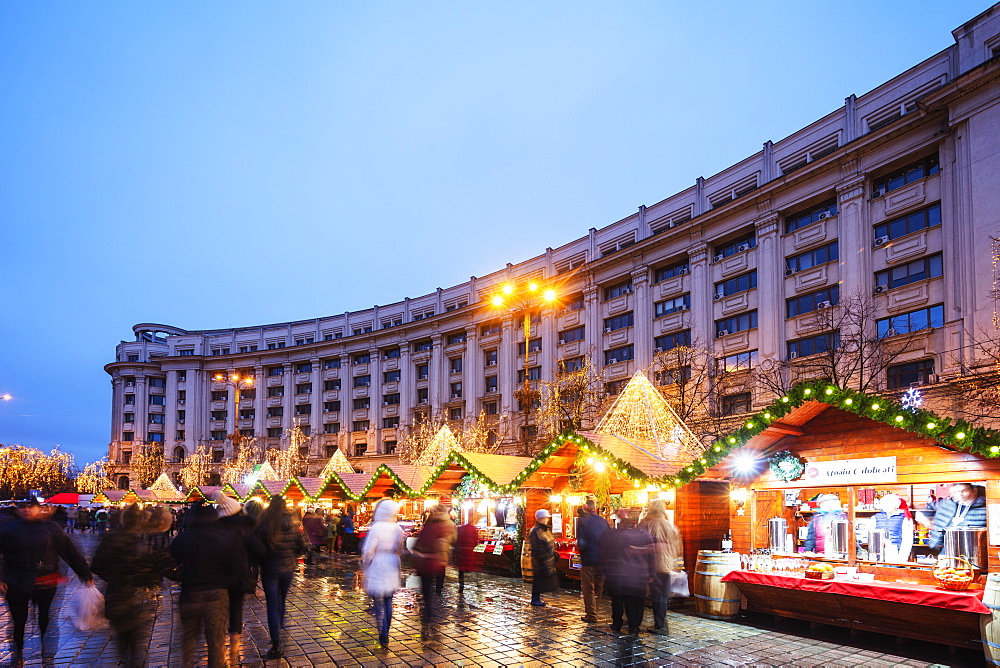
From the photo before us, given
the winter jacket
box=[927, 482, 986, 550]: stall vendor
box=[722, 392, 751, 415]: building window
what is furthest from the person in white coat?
box=[722, 392, 751, 415]: building window

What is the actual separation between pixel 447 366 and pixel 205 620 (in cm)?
5033

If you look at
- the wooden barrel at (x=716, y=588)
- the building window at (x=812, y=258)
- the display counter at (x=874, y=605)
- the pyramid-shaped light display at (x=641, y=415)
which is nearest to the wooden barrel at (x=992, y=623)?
the display counter at (x=874, y=605)

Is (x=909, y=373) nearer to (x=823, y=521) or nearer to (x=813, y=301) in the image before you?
(x=813, y=301)

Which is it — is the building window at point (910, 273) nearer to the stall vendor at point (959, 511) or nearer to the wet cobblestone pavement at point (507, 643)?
the stall vendor at point (959, 511)

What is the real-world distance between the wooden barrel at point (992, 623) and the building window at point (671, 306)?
3098 centimetres

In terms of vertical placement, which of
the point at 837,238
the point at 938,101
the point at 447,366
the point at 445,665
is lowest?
the point at 445,665

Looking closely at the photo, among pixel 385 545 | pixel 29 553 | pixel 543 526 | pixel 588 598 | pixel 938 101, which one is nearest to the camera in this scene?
pixel 29 553

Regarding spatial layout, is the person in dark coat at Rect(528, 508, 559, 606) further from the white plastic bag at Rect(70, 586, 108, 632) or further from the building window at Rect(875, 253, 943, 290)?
the building window at Rect(875, 253, 943, 290)

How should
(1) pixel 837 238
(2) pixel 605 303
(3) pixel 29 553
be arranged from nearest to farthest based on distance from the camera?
(3) pixel 29 553, (1) pixel 837 238, (2) pixel 605 303

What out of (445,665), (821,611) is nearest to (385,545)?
(445,665)

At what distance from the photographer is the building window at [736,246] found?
3641cm

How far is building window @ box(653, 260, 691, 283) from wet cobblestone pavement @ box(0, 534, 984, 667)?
2940 cm

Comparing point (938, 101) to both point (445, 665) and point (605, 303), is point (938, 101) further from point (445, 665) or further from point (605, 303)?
point (445, 665)

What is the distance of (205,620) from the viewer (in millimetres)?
6750
